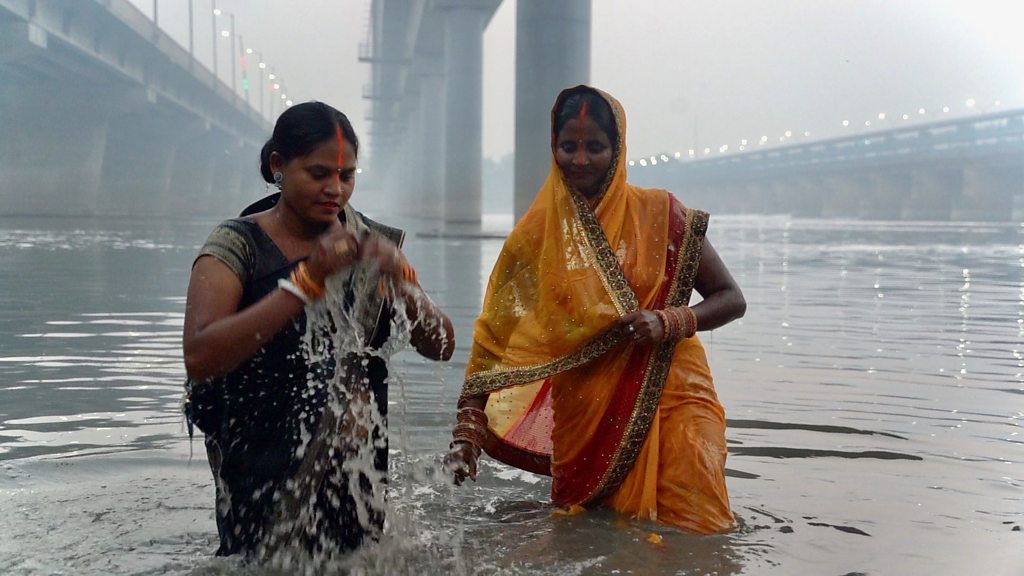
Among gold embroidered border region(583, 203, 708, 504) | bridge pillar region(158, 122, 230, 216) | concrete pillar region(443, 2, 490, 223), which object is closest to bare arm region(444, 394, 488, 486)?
gold embroidered border region(583, 203, 708, 504)

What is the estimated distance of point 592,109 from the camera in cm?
405

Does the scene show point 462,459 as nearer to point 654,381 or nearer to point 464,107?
point 654,381

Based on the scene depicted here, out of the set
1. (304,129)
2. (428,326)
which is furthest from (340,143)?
(428,326)

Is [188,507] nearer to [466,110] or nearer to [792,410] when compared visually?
[792,410]

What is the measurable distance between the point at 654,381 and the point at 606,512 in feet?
1.58

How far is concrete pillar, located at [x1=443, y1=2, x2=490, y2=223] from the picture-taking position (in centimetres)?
4541

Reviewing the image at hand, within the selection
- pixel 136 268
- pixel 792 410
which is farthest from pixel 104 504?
pixel 136 268

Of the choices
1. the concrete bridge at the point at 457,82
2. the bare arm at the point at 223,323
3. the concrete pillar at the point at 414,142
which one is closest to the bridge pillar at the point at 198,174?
the concrete pillar at the point at 414,142

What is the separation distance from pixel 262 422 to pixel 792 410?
12.6ft

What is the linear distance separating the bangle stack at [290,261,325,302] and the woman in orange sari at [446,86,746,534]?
113 centimetres

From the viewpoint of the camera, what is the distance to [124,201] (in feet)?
190

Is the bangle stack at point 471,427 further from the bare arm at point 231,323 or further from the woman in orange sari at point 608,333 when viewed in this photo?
the bare arm at point 231,323

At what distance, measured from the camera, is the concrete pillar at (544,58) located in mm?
25844

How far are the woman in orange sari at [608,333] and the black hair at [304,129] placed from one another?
1111 millimetres
